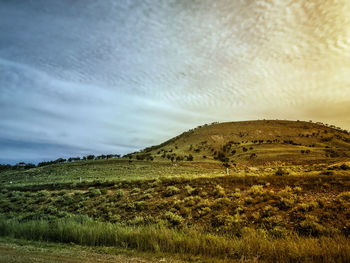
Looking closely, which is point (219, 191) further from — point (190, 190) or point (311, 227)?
point (311, 227)

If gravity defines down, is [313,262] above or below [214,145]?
below

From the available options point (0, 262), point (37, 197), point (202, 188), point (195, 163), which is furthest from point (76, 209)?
point (195, 163)

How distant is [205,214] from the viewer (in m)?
14.6

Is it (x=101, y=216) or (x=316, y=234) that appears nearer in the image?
(x=316, y=234)

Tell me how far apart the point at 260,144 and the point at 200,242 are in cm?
6324

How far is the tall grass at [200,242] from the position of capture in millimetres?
7586

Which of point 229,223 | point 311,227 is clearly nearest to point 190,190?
point 229,223

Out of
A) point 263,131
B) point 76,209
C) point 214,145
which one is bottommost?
point 76,209

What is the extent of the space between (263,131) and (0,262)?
8337 centimetres

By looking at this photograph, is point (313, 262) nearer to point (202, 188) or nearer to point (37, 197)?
point (202, 188)

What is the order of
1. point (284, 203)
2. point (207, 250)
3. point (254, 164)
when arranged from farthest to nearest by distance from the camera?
point (254, 164)
point (284, 203)
point (207, 250)

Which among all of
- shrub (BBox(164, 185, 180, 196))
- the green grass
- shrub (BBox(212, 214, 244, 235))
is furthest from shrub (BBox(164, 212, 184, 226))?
the green grass

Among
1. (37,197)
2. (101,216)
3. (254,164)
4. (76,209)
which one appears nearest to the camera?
(101,216)

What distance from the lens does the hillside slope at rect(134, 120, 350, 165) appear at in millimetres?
56375
